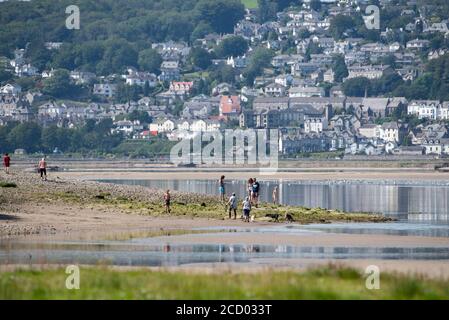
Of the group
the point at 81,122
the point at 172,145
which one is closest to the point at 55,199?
the point at 172,145

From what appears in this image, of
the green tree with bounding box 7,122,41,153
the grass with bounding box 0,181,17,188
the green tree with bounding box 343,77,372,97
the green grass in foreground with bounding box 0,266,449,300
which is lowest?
the green tree with bounding box 7,122,41,153

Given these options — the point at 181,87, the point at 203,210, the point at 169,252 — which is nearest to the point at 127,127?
the point at 181,87

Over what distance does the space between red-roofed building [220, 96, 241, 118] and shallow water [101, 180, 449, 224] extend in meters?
92.9

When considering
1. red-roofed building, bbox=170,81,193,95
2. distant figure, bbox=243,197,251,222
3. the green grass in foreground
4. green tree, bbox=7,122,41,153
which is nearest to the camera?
the green grass in foreground

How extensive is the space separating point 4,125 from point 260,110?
3402cm

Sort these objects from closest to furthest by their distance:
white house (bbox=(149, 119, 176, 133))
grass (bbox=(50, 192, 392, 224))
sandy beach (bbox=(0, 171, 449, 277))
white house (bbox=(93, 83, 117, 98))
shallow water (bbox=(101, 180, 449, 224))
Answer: sandy beach (bbox=(0, 171, 449, 277)) < grass (bbox=(50, 192, 392, 224)) < shallow water (bbox=(101, 180, 449, 224)) < white house (bbox=(149, 119, 176, 133)) < white house (bbox=(93, 83, 117, 98))

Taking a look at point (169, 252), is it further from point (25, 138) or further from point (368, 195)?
point (25, 138)

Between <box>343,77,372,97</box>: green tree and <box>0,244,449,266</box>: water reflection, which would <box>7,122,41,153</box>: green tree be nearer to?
<box>343,77,372,97</box>: green tree

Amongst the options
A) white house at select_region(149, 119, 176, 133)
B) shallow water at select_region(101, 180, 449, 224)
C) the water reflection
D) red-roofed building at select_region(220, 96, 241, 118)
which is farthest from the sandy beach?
red-roofed building at select_region(220, 96, 241, 118)

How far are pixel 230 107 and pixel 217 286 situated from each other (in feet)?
516

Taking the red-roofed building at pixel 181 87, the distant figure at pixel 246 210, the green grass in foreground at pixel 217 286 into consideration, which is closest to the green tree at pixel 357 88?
the red-roofed building at pixel 181 87

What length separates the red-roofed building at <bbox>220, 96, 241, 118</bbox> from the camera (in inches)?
6945

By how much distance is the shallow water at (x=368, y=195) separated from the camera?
50.3 meters

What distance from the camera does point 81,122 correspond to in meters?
164
